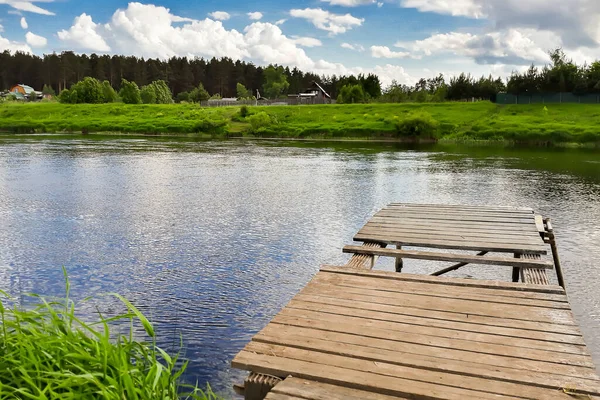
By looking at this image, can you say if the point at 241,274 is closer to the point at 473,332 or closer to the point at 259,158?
the point at 473,332

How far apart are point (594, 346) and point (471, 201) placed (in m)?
13.6

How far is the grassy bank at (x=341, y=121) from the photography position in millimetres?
64812

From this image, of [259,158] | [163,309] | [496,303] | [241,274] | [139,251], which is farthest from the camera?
[259,158]

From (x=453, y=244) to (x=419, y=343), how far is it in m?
4.73

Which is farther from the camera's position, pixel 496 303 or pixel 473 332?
pixel 496 303

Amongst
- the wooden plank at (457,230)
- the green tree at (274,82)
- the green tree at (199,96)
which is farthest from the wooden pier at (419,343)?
the green tree at (274,82)

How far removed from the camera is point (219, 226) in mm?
16953

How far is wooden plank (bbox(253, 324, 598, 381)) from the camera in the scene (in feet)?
15.3

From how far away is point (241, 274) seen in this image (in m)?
12.1

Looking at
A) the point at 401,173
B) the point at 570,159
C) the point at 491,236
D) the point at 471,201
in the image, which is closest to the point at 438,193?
the point at 471,201

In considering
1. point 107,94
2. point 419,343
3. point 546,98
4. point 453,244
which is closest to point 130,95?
point 107,94

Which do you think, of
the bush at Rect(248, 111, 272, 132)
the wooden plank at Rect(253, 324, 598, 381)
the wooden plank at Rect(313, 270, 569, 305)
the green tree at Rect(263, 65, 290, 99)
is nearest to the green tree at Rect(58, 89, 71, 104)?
the green tree at Rect(263, 65, 290, 99)

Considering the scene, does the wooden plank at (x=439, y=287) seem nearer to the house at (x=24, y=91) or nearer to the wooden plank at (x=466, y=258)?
the wooden plank at (x=466, y=258)

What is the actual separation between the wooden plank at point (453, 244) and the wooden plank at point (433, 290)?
93.2 inches
